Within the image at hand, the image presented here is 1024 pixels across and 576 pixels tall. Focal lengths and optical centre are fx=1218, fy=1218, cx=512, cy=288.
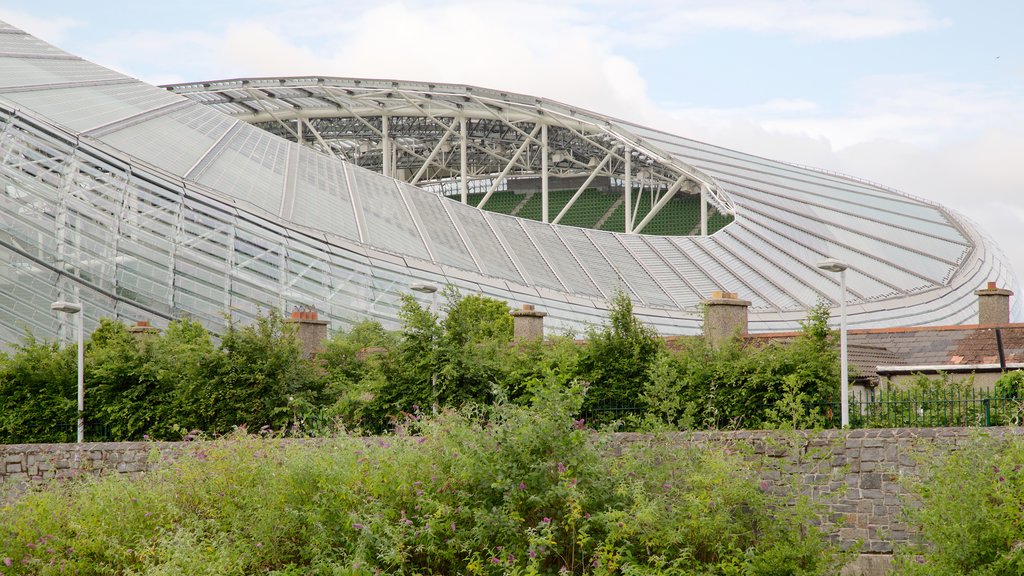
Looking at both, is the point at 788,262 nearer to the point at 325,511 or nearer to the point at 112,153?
the point at 112,153

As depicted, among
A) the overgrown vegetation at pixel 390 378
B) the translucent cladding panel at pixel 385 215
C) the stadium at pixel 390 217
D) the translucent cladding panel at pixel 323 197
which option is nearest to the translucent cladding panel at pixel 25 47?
the stadium at pixel 390 217

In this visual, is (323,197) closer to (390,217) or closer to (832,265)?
(390,217)

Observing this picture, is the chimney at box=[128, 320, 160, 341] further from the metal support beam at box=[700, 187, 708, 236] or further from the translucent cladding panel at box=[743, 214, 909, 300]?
the metal support beam at box=[700, 187, 708, 236]

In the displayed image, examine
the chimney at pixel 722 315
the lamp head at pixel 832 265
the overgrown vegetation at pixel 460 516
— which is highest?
the lamp head at pixel 832 265

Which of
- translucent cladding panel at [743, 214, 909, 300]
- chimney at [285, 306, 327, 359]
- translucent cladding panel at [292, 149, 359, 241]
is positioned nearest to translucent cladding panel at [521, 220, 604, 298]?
translucent cladding panel at [292, 149, 359, 241]

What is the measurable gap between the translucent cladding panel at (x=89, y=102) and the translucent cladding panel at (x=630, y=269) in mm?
17708

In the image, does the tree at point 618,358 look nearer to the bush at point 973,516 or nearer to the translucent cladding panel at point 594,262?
the bush at point 973,516

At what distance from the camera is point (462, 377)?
22375mm

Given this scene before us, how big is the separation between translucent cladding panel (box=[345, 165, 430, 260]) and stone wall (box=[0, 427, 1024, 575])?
21.5 m

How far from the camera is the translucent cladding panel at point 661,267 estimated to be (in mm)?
43656

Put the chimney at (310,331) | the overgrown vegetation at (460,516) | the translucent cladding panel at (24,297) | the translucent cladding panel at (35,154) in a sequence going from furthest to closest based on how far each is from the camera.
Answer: the translucent cladding panel at (35,154), the translucent cladding panel at (24,297), the chimney at (310,331), the overgrown vegetation at (460,516)

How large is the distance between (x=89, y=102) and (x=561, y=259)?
1722 cm

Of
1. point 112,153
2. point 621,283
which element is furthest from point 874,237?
point 112,153

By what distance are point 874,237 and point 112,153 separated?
31472mm
